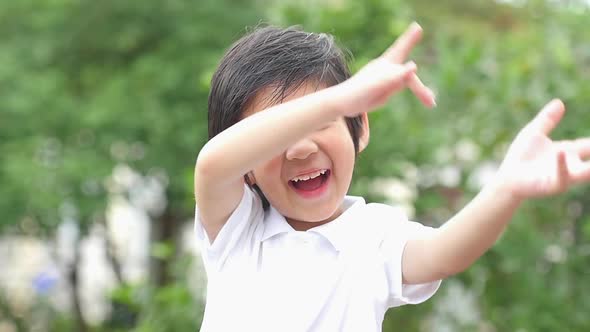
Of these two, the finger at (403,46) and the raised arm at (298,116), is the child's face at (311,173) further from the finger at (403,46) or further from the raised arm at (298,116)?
the finger at (403,46)

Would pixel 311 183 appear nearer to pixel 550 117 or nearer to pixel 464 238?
pixel 464 238

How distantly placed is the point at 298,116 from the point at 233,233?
0.34 m

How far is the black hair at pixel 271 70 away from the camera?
65.8 inches

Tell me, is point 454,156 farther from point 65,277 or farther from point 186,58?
point 65,277

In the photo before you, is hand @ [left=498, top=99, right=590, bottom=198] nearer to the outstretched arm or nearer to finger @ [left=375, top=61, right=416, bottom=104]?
the outstretched arm

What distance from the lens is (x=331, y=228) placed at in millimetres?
1685

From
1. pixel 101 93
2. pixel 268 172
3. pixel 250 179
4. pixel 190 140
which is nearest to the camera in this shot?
pixel 268 172

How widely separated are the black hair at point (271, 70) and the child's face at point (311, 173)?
21 mm

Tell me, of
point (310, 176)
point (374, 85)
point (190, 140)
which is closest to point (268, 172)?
point (310, 176)

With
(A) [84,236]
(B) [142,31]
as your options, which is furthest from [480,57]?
(A) [84,236]

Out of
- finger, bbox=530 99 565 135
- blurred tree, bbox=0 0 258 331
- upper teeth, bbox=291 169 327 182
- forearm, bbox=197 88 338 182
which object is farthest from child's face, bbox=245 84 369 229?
blurred tree, bbox=0 0 258 331

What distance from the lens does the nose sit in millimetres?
Result: 1587

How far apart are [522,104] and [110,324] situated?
6485 mm

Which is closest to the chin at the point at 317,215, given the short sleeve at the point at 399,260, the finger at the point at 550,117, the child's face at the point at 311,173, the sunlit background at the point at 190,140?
the child's face at the point at 311,173
